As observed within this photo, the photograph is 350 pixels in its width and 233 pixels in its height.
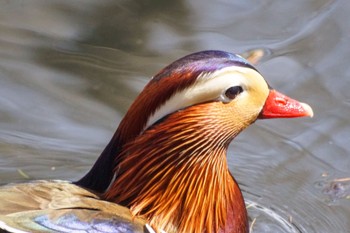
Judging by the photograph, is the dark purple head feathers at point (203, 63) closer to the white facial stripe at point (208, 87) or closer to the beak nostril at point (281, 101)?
the white facial stripe at point (208, 87)

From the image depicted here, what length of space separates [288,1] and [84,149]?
2.20 metres

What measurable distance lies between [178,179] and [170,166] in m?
0.09

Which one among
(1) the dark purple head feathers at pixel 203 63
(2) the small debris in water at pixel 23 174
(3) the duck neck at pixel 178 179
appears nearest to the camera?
(1) the dark purple head feathers at pixel 203 63

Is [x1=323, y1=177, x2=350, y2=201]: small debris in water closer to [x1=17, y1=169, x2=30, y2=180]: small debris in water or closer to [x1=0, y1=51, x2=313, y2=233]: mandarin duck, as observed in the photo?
[x1=0, y1=51, x2=313, y2=233]: mandarin duck

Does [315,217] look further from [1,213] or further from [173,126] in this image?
[1,213]

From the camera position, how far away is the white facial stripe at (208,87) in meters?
4.42

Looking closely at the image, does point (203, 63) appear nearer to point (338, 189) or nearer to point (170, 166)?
point (170, 166)

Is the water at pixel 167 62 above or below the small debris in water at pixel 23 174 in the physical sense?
above

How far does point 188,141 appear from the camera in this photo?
470cm

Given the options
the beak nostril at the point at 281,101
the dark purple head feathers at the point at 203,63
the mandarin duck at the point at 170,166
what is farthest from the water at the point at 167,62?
the dark purple head feathers at the point at 203,63

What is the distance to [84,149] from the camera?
230 inches

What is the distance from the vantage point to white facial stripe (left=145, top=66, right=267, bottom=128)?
4422mm

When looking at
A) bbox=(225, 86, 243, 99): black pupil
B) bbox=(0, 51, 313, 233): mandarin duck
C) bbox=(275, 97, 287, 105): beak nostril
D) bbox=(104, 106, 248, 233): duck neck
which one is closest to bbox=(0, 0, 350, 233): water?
bbox=(104, 106, 248, 233): duck neck

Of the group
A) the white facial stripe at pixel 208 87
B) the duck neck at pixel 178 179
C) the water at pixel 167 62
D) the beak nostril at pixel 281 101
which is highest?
the water at pixel 167 62
